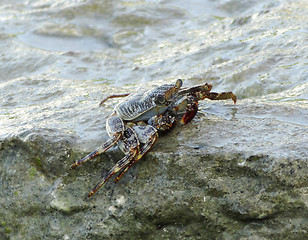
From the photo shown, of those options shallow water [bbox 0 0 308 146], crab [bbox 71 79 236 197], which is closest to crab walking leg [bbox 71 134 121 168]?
crab [bbox 71 79 236 197]

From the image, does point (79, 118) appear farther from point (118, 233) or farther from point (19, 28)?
point (19, 28)

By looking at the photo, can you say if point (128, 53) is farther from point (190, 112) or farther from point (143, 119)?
point (190, 112)

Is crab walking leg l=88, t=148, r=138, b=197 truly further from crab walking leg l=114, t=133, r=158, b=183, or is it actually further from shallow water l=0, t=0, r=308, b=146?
shallow water l=0, t=0, r=308, b=146

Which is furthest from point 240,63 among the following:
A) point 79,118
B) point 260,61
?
point 79,118

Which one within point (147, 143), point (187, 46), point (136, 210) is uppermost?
point (147, 143)

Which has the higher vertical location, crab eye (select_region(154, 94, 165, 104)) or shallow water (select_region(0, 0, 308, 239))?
crab eye (select_region(154, 94, 165, 104))
